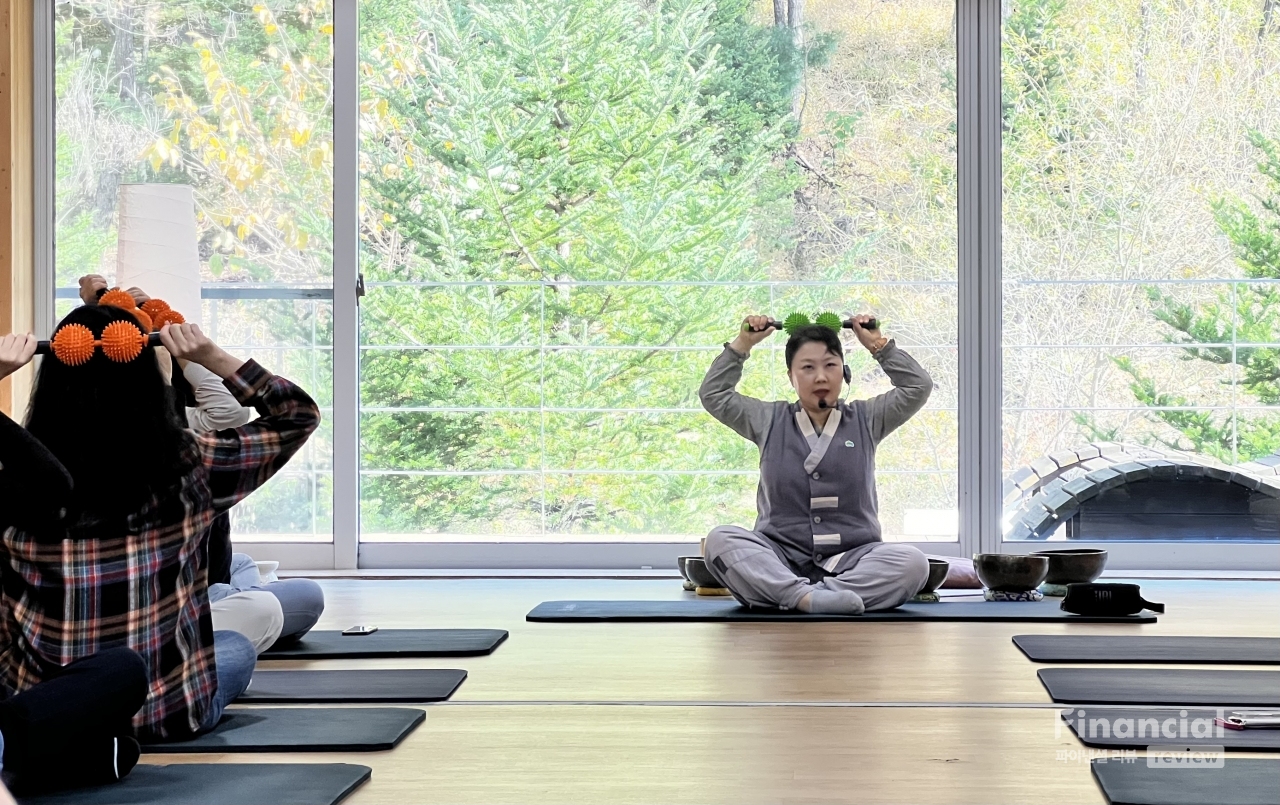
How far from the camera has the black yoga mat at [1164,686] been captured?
84.1 inches

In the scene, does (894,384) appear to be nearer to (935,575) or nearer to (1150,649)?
(935,575)

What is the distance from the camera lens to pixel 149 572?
189 centimetres

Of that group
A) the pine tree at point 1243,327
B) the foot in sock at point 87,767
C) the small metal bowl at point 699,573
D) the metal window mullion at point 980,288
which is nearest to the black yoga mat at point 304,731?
the foot in sock at point 87,767

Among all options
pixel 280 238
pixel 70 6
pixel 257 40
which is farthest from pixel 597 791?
pixel 70 6

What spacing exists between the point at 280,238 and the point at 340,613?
1656 millimetres

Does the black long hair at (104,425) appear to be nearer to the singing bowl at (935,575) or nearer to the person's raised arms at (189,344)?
the person's raised arms at (189,344)

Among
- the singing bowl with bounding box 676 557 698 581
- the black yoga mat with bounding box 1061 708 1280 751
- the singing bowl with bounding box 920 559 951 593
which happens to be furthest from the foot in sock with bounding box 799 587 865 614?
the black yoga mat with bounding box 1061 708 1280 751

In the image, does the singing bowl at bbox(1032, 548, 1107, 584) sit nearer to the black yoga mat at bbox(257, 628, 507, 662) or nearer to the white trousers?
the black yoga mat at bbox(257, 628, 507, 662)

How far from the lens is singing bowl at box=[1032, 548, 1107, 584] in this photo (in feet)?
12.0

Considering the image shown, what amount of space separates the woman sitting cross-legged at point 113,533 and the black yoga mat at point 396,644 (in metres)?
0.79

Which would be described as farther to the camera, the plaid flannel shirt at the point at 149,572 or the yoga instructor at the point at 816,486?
the yoga instructor at the point at 816,486

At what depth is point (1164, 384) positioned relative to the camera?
4.66 m

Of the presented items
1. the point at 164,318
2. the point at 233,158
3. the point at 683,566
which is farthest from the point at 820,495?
the point at 233,158

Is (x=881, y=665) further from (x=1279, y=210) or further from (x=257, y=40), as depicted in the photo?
(x=257, y=40)
